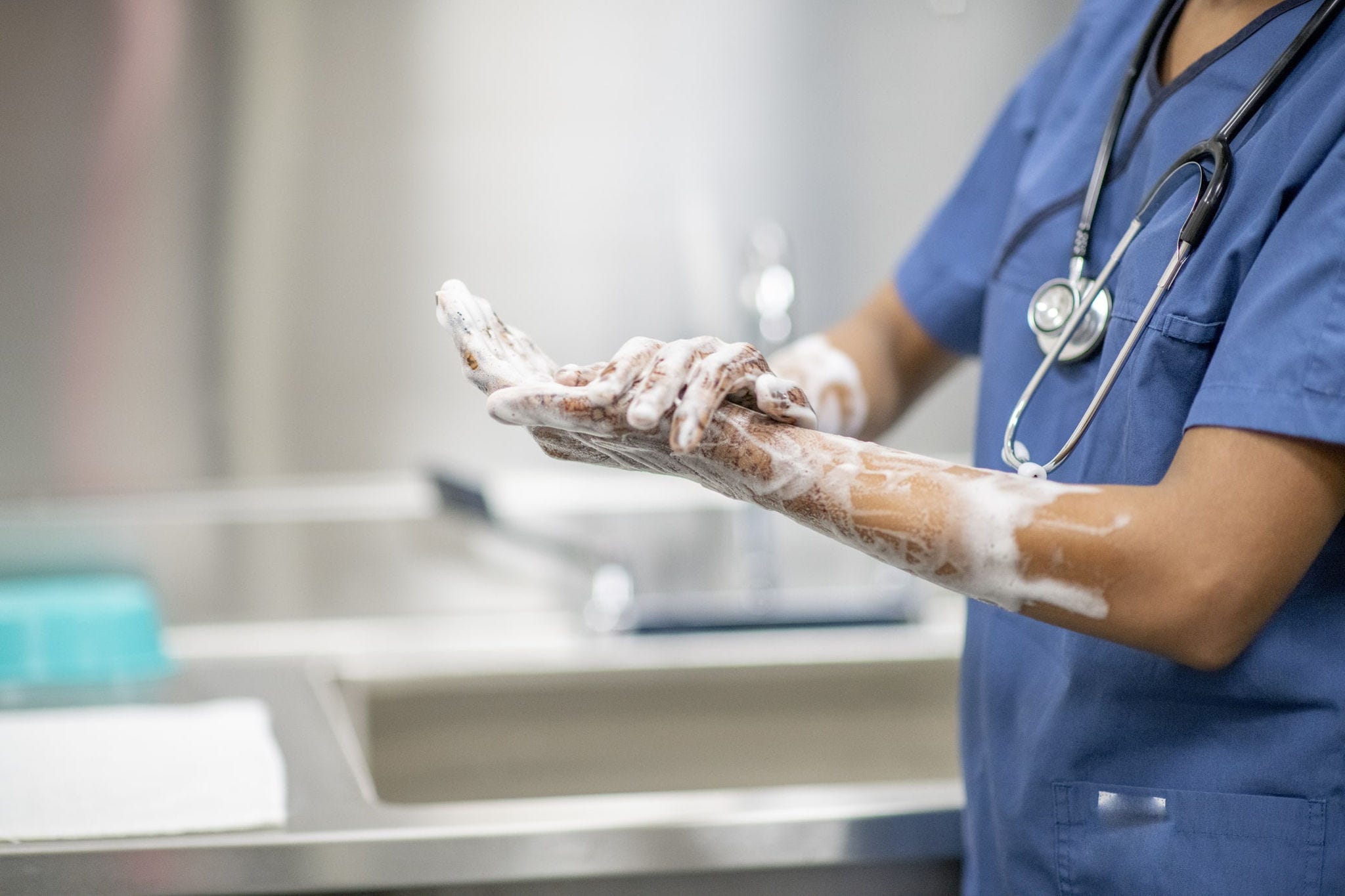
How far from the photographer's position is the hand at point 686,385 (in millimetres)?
669

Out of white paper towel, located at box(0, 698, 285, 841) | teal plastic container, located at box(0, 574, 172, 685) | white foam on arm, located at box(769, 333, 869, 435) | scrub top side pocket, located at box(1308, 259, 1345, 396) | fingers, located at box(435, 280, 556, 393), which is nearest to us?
scrub top side pocket, located at box(1308, 259, 1345, 396)

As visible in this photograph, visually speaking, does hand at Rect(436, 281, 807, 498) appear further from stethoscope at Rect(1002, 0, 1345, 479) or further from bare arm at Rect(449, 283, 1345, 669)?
stethoscope at Rect(1002, 0, 1345, 479)

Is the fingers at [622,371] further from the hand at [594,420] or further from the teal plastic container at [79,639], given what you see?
the teal plastic container at [79,639]

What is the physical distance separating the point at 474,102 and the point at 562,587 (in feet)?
1.93

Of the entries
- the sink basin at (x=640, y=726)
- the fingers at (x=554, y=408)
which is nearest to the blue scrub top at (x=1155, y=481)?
the fingers at (x=554, y=408)

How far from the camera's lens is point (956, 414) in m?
1.54

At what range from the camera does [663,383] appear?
69 centimetres

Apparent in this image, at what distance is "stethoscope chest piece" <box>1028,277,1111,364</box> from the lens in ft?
2.65

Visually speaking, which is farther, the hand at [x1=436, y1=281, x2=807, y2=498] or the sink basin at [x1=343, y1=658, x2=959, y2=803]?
the sink basin at [x1=343, y1=658, x2=959, y2=803]

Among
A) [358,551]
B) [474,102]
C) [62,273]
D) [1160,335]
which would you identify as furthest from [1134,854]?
[62,273]

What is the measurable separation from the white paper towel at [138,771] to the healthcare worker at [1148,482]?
1.34ft

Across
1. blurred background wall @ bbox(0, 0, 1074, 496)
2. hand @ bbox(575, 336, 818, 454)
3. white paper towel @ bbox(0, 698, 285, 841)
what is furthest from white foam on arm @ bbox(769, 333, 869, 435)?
white paper towel @ bbox(0, 698, 285, 841)

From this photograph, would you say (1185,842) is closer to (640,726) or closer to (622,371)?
(622,371)

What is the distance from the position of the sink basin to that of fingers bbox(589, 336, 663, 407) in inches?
26.3
